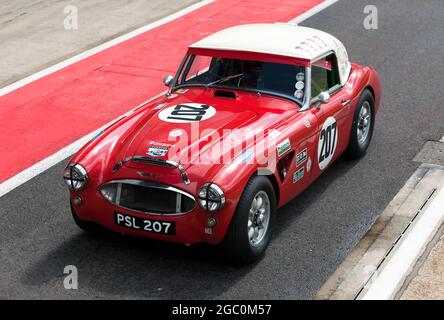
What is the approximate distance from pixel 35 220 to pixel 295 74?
2.99m

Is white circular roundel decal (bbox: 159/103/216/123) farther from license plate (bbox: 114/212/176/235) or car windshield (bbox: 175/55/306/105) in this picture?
license plate (bbox: 114/212/176/235)

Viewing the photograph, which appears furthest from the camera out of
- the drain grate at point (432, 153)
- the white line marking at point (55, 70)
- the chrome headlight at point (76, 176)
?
the drain grate at point (432, 153)

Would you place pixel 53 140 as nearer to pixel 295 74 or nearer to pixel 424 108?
pixel 295 74

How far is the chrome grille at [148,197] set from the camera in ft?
22.6

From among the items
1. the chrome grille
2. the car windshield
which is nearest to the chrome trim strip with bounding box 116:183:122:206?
the chrome grille

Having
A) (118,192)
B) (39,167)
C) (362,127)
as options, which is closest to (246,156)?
(118,192)

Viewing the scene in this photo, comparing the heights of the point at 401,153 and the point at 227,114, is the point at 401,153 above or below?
below

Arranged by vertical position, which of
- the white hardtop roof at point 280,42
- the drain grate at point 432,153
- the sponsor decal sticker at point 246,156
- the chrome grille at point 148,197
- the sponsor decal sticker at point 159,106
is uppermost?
the white hardtop roof at point 280,42

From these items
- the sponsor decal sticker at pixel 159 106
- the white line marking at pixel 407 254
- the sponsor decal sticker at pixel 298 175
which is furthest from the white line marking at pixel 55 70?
the white line marking at pixel 407 254

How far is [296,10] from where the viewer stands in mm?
16125

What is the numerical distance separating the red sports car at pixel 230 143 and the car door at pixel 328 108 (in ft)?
0.04

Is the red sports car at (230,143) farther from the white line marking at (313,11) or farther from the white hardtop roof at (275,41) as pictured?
the white line marking at (313,11)

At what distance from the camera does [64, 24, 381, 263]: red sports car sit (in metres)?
6.90
